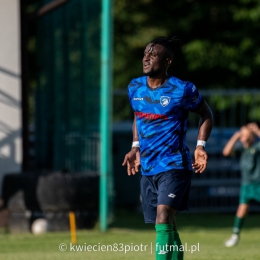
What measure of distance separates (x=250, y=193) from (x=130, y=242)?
6.39ft

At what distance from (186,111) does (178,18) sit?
66.8 ft

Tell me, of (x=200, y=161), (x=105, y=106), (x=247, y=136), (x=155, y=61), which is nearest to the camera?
(x=200, y=161)

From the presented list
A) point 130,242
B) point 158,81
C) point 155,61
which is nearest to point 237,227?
point 130,242

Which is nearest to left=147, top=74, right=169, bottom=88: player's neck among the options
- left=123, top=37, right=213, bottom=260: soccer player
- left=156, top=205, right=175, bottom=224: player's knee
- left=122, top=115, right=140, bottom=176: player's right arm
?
left=123, top=37, right=213, bottom=260: soccer player

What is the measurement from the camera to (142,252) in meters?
12.2

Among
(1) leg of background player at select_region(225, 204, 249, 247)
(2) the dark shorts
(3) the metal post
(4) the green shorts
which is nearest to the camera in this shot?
(2) the dark shorts

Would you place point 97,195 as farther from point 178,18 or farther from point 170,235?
point 178,18

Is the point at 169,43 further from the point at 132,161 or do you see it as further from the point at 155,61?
the point at 132,161

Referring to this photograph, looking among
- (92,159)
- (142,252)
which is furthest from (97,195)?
(142,252)

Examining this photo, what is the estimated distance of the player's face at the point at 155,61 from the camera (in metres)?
8.49

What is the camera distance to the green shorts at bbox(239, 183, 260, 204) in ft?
45.8

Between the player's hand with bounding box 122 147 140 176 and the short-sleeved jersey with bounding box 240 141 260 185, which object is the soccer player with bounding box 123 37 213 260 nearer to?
the player's hand with bounding box 122 147 140 176

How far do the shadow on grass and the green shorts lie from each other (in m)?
2.61

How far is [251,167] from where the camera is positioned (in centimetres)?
1427
